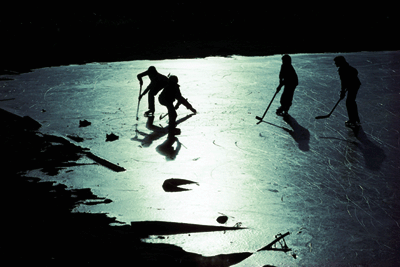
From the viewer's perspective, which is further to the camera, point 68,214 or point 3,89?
point 3,89

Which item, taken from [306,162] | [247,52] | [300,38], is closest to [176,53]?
[247,52]

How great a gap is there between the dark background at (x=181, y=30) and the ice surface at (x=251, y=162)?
5710 mm

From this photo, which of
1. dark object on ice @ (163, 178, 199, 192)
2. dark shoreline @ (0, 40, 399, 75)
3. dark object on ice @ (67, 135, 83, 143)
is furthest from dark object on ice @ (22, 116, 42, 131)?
dark shoreline @ (0, 40, 399, 75)

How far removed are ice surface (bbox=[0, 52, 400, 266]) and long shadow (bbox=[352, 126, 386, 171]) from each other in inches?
0.6

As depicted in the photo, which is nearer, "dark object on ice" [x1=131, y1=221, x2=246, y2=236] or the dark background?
"dark object on ice" [x1=131, y1=221, x2=246, y2=236]

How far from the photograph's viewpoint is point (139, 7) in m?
24.4

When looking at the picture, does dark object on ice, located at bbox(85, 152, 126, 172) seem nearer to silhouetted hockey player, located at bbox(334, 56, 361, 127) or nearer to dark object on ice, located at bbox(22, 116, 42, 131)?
dark object on ice, located at bbox(22, 116, 42, 131)

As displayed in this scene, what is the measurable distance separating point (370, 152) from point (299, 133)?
4.50 ft

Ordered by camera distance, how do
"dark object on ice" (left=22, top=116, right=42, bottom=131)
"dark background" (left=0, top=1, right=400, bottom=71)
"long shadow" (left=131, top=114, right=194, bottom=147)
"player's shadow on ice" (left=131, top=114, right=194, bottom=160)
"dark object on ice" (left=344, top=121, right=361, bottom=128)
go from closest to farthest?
"player's shadow on ice" (left=131, top=114, right=194, bottom=160), "long shadow" (left=131, top=114, right=194, bottom=147), "dark object on ice" (left=344, top=121, right=361, bottom=128), "dark object on ice" (left=22, top=116, right=42, bottom=131), "dark background" (left=0, top=1, right=400, bottom=71)

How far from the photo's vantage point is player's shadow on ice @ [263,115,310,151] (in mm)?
6547

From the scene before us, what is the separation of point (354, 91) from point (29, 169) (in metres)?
5.77

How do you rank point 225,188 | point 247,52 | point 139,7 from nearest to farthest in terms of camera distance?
point 225,188, point 247,52, point 139,7

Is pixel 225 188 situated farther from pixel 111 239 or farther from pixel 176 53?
pixel 176 53

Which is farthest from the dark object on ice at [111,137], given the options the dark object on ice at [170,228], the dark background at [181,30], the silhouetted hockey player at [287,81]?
the dark background at [181,30]
